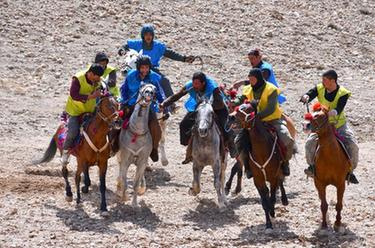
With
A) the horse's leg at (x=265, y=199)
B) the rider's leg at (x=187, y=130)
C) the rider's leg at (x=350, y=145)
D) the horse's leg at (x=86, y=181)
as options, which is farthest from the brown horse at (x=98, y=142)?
the rider's leg at (x=350, y=145)

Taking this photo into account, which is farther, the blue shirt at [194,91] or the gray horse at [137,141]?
the blue shirt at [194,91]

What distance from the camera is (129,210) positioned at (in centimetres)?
1437

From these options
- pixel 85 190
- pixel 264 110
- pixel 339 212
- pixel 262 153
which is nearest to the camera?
pixel 339 212

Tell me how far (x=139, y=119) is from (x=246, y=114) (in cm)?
196

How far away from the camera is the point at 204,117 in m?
14.1

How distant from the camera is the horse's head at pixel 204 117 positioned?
45.7ft

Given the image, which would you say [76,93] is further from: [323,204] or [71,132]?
[323,204]

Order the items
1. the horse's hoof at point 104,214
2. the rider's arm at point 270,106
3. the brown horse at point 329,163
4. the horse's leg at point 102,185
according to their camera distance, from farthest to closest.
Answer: the horse's leg at point 102,185 < the horse's hoof at point 104,214 < the rider's arm at point 270,106 < the brown horse at point 329,163

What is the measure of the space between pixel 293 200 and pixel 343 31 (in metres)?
15.0

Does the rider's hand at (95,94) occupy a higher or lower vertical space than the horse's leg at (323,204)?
higher

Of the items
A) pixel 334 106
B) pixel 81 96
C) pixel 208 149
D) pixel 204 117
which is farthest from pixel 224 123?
pixel 81 96

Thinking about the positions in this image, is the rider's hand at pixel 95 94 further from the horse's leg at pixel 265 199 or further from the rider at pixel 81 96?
the horse's leg at pixel 265 199

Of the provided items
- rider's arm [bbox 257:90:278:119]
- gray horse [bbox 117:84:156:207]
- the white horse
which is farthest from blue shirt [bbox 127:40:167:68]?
rider's arm [bbox 257:90:278:119]

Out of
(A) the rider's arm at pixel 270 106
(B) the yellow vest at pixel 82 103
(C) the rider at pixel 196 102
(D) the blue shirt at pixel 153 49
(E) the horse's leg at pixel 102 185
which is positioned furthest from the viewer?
(D) the blue shirt at pixel 153 49
